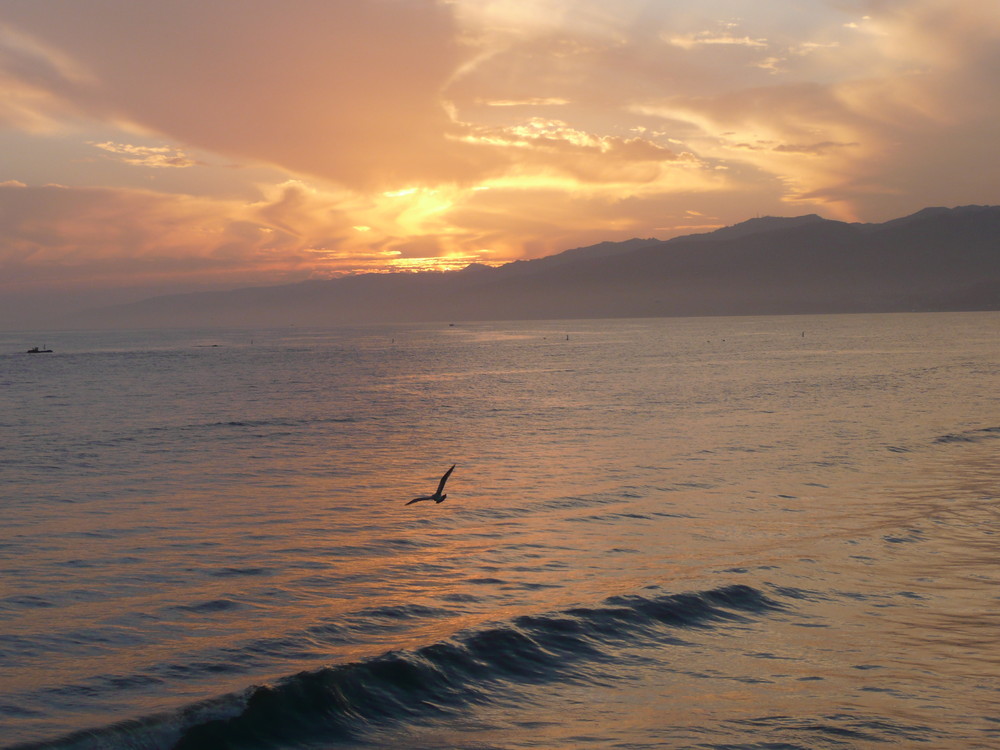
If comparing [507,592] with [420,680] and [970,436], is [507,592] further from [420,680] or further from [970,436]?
[970,436]

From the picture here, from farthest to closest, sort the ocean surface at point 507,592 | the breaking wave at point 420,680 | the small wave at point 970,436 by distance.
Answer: the small wave at point 970,436, the ocean surface at point 507,592, the breaking wave at point 420,680

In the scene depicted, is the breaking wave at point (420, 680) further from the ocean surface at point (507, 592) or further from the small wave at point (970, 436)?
the small wave at point (970, 436)

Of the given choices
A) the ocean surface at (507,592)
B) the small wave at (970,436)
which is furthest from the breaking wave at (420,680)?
the small wave at (970,436)

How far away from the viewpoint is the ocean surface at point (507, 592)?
1210cm

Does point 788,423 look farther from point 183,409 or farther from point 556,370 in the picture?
point 556,370

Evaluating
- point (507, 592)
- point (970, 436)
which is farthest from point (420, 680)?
point (970, 436)

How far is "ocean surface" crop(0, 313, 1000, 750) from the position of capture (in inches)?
476

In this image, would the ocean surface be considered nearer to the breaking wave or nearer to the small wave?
the breaking wave

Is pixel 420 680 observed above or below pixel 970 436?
below

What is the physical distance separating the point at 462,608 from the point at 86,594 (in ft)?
25.5

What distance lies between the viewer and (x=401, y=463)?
35.1 meters

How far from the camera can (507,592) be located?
1727 centimetres

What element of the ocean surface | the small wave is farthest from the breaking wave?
the small wave

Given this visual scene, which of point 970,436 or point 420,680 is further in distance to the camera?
point 970,436
